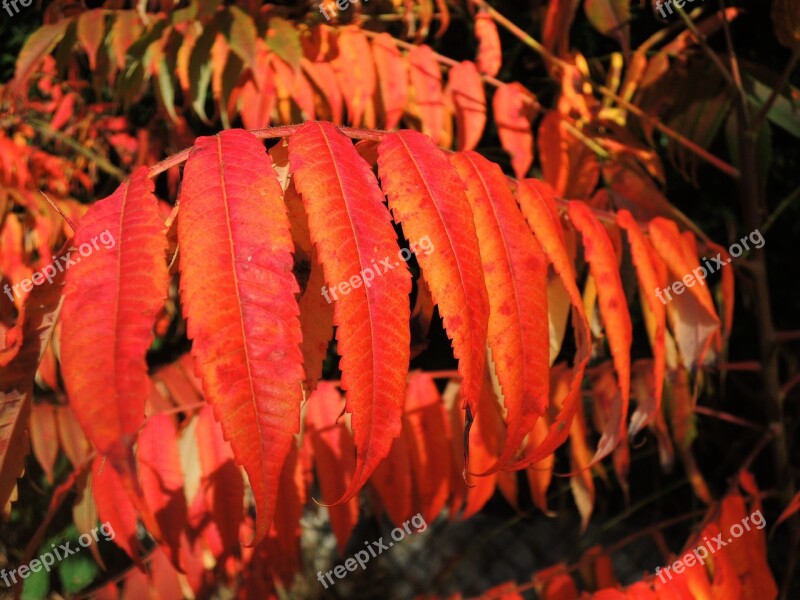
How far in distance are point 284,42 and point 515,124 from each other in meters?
0.47

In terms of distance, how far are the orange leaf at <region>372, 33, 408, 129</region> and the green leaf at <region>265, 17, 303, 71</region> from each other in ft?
0.57

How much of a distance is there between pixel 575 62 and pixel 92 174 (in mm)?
1856

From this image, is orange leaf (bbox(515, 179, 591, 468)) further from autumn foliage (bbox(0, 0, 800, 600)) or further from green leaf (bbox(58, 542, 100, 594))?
green leaf (bbox(58, 542, 100, 594))

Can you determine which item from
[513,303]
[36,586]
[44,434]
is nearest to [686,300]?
[513,303]

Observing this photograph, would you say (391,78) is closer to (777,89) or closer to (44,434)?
(777,89)

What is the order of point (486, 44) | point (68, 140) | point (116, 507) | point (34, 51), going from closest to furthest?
point (116, 507), point (34, 51), point (486, 44), point (68, 140)

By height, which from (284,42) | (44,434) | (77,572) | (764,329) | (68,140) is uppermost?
(284,42)

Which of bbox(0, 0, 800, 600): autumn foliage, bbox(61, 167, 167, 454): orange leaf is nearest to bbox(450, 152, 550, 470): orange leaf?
bbox(0, 0, 800, 600): autumn foliage

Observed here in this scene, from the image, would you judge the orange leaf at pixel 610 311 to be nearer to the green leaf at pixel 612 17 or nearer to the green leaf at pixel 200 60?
the green leaf at pixel 612 17

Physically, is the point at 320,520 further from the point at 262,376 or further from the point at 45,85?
the point at 262,376

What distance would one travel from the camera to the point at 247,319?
1.61ft

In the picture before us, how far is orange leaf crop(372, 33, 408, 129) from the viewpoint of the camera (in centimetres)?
142

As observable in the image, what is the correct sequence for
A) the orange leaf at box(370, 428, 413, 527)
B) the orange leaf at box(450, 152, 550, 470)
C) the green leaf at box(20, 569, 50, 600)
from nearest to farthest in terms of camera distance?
the orange leaf at box(450, 152, 550, 470) → the orange leaf at box(370, 428, 413, 527) → the green leaf at box(20, 569, 50, 600)

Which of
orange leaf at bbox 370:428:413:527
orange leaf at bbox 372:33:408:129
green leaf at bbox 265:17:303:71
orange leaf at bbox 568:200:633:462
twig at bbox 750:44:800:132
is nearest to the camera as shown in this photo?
orange leaf at bbox 568:200:633:462
